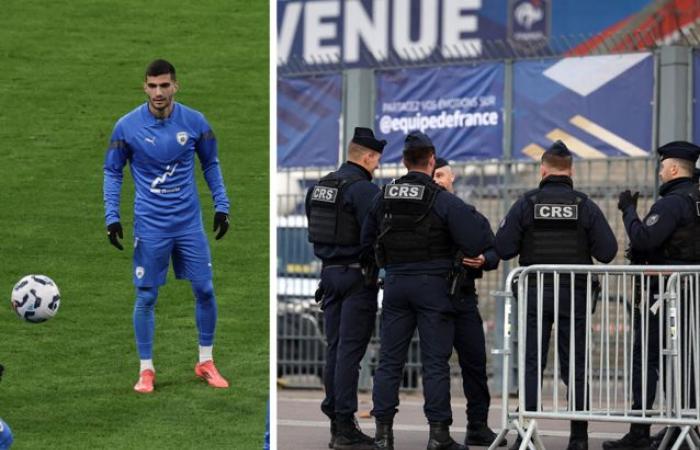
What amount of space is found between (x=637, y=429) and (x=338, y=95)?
565 centimetres

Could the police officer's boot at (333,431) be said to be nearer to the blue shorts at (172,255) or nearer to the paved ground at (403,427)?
the paved ground at (403,427)

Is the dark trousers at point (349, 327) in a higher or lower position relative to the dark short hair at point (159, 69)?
lower

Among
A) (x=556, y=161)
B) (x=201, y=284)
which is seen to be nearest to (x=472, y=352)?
(x=556, y=161)

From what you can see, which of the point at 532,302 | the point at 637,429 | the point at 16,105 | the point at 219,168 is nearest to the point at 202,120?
the point at 219,168

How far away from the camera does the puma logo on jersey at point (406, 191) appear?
8.75 metres

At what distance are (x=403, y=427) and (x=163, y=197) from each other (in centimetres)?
319

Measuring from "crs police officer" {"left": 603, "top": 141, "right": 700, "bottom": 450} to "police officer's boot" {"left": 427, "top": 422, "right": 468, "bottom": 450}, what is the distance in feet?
3.32

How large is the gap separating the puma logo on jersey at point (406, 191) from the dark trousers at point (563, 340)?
0.91 m

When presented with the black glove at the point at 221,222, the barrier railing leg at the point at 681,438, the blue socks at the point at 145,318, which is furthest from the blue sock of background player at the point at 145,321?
the barrier railing leg at the point at 681,438

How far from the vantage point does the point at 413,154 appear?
885 cm

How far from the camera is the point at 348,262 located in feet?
30.7

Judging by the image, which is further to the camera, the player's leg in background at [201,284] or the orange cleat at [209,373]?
the orange cleat at [209,373]

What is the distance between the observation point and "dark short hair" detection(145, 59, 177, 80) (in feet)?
27.2

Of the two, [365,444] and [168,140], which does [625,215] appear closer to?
[365,444]
